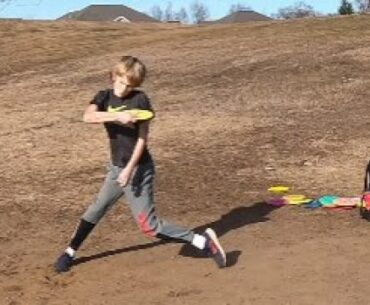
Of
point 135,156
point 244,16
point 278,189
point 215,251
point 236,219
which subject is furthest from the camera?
point 244,16

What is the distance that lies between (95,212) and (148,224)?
0.41 meters

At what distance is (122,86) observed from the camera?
19.3 feet

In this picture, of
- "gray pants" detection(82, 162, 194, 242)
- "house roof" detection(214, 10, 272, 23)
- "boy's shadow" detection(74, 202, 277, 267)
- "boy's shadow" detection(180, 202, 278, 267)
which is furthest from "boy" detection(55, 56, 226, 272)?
"house roof" detection(214, 10, 272, 23)

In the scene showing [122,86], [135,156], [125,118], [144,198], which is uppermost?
[122,86]

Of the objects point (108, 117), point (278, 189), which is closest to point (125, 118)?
point (108, 117)

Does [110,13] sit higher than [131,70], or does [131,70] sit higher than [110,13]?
[131,70]

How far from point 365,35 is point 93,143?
31.8 ft

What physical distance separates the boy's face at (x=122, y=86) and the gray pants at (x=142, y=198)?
1.60 ft

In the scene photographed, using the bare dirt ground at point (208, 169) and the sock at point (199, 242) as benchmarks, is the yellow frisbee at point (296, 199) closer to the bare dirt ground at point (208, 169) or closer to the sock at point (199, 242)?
the bare dirt ground at point (208, 169)

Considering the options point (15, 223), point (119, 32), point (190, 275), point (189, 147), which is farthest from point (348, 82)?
point (119, 32)

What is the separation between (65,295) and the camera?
5.78m

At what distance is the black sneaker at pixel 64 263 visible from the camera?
629 centimetres

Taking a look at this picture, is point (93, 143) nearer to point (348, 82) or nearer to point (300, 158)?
point (300, 158)

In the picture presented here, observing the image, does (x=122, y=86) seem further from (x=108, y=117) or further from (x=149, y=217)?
(x=149, y=217)
